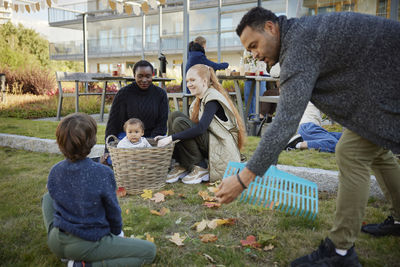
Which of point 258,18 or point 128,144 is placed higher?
point 258,18

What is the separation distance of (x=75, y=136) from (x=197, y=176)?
183cm

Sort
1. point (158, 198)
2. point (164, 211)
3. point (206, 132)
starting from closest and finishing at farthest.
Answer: point (164, 211)
point (158, 198)
point (206, 132)

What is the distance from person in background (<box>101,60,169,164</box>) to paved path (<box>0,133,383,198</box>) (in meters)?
0.77

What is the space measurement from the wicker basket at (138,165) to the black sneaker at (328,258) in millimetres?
1554

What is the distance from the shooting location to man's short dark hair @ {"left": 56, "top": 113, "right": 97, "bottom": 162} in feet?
5.19

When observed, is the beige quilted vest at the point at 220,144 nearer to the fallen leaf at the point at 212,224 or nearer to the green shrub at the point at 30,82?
the fallen leaf at the point at 212,224

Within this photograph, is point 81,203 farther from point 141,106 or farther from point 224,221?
point 141,106

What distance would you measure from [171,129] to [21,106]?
24.0ft

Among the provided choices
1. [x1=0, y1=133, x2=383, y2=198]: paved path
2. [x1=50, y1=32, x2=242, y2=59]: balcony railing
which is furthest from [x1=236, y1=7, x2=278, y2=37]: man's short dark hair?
[x1=50, y1=32, x2=242, y2=59]: balcony railing

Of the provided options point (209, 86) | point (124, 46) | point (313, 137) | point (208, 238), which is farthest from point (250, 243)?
point (124, 46)

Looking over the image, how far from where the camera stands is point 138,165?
2.91 meters

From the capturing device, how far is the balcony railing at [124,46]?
25.4m

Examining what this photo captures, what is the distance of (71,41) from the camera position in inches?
1315

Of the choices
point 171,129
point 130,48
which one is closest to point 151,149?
point 171,129
